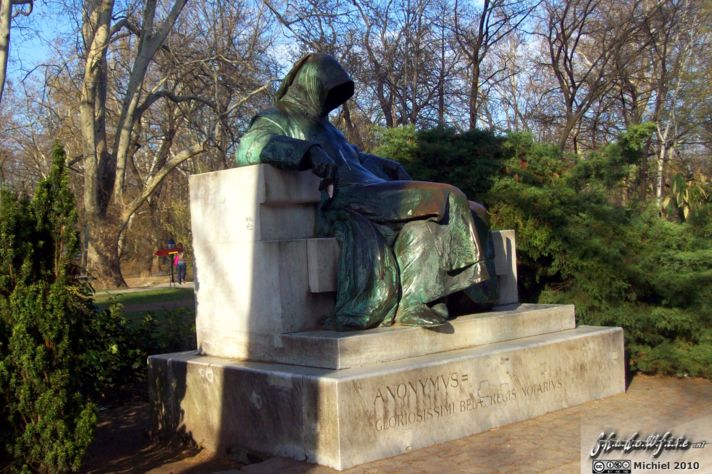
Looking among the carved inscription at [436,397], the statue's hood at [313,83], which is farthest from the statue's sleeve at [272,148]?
the carved inscription at [436,397]

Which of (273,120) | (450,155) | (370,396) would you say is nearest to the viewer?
(370,396)

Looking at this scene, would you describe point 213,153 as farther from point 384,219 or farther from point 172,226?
point 384,219

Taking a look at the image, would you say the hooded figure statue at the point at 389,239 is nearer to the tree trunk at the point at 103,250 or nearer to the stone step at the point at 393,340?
the stone step at the point at 393,340

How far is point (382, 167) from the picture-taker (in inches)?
286

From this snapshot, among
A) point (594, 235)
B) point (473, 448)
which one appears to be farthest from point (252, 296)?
point (594, 235)

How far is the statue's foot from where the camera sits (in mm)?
5652

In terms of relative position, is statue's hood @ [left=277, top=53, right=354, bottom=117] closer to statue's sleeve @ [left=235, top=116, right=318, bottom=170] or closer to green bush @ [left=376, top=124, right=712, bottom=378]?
statue's sleeve @ [left=235, top=116, right=318, bottom=170]

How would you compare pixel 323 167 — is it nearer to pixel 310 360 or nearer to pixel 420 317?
pixel 420 317

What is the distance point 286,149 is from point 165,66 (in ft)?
65.9

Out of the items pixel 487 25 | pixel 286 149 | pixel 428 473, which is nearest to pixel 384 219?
pixel 286 149

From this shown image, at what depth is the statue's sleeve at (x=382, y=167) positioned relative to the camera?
23.5 ft

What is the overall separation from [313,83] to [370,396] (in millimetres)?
2922

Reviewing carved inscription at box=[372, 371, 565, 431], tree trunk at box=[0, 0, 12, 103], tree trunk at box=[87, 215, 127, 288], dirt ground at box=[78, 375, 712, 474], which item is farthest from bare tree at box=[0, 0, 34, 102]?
carved inscription at box=[372, 371, 565, 431]

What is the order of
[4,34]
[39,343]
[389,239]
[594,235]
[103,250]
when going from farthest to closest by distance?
1. [103,250]
2. [4,34]
3. [594,235]
4. [389,239]
5. [39,343]
